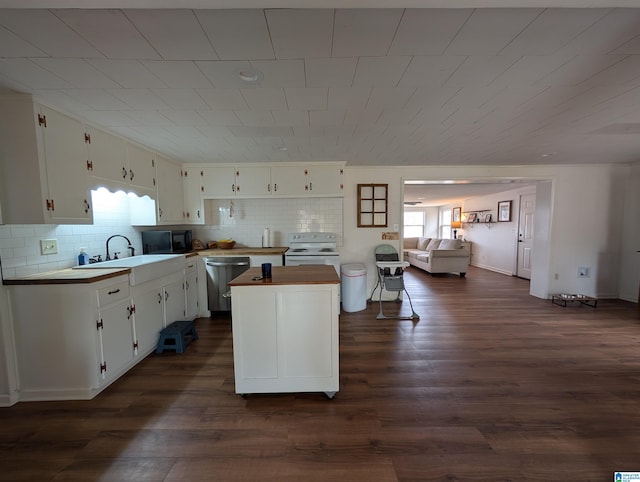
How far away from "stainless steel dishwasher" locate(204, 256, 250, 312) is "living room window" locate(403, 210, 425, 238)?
8421 mm

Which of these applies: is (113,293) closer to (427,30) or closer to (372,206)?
(427,30)

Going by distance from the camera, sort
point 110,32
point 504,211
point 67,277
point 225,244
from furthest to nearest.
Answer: point 504,211
point 225,244
point 67,277
point 110,32

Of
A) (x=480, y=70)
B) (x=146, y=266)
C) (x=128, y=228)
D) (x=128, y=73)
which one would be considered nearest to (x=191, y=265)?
(x=128, y=228)

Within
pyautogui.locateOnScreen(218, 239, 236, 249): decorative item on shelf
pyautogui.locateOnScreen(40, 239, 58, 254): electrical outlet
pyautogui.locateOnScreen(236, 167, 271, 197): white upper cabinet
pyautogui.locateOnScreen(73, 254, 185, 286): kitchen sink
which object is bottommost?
pyautogui.locateOnScreen(73, 254, 185, 286): kitchen sink

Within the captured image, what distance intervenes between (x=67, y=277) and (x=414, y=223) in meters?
10.5

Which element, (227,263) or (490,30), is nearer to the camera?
(490,30)

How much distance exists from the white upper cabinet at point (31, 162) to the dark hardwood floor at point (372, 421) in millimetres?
1484

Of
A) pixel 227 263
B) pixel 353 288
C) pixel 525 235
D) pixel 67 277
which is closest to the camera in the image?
pixel 67 277

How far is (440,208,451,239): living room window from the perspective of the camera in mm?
9453

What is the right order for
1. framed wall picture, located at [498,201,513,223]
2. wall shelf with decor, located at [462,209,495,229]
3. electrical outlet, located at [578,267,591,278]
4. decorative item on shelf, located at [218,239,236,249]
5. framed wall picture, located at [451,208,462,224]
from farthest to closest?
framed wall picture, located at [451,208,462,224] → wall shelf with decor, located at [462,209,495,229] → framed wall picture, located at [498,201,513,223] → electrical outlet, located at [578,267,591,278] → decorative item on shelf, located at [218,239,236,249]

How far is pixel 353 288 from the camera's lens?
3867mm

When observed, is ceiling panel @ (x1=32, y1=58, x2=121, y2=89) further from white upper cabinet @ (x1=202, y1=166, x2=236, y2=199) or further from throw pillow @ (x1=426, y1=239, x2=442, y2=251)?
throw pillow @ (x1=426, y1=239, x2=442, y2=251)

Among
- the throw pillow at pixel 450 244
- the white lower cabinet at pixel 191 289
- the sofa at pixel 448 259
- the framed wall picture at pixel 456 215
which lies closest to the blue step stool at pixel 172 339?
the white lower cabinet at pixel 191 289

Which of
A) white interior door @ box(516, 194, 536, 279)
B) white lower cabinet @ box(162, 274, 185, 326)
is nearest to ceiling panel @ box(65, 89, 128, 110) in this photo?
white lower cabinet @ box(162, 274, 185, 326)
